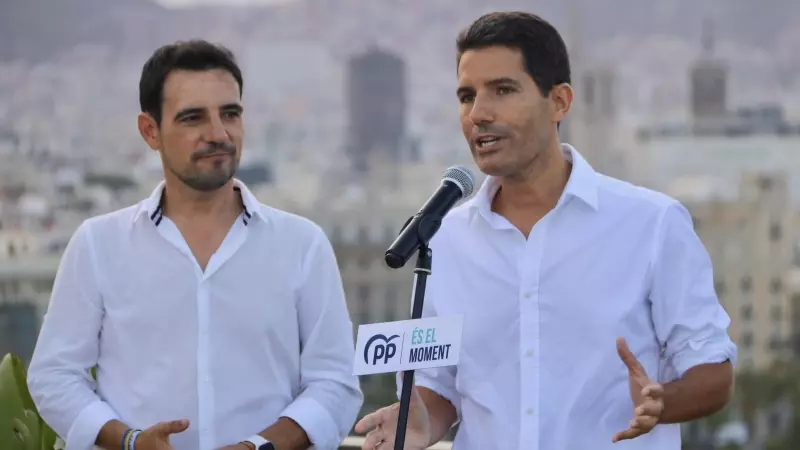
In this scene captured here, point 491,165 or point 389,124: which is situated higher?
point 389,124

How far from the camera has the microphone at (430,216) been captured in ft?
6.84

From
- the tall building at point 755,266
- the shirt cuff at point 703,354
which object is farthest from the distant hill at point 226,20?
the shirt cuff at point 703,354

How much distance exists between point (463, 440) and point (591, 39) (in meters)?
114

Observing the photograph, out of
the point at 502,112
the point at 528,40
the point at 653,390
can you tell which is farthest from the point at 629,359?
the point at 528,40

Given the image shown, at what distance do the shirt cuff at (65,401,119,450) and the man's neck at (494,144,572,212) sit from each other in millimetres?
938

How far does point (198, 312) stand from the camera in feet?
8.88

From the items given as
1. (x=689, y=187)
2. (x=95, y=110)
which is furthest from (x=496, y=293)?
(x=95, y=110)

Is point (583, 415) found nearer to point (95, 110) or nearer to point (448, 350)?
point (448, 350)

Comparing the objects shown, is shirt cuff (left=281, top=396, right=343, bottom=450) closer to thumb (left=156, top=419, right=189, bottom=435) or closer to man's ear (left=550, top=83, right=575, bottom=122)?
thumb (left=156, top=419, right=189, bottom=435)

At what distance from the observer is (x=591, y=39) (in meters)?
114

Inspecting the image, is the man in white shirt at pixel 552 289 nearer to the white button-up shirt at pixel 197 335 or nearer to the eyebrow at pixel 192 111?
the white button-up shirt at pixel 197 335

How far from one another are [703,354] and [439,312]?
484 millimetres

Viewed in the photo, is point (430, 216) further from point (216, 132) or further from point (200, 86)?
point (200, 86)

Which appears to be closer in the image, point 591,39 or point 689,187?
point 689,187
